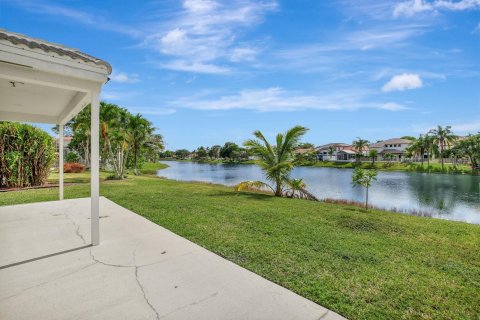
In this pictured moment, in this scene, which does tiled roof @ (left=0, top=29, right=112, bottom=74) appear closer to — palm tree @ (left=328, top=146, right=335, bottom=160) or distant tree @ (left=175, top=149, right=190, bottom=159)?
palm tree @ (left=328, top=146, right=335, bottom=160)

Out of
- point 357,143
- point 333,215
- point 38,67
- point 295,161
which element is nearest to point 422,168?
point 357,143

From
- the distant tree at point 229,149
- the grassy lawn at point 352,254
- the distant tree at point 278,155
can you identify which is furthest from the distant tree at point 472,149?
the distant tree at point 229,149

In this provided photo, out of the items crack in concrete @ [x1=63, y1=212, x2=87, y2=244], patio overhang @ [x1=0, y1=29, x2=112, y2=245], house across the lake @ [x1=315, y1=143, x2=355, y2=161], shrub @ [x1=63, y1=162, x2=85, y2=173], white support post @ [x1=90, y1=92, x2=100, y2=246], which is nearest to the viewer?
patio overhang @ [x1=0, y1=29, x2=112, y2=245]

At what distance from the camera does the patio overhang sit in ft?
12.0

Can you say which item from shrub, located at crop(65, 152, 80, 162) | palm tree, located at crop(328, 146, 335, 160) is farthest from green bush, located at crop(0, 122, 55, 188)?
palm tree, located at crop(328, 146, 335, 160)

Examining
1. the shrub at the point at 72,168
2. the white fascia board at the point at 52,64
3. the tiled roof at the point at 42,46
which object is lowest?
the shrub at the point at 72,168

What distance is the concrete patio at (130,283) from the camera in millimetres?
2631

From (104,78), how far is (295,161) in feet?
29.1

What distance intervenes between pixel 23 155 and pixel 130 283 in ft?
38.6

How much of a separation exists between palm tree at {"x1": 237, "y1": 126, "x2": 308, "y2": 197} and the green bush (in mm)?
9414

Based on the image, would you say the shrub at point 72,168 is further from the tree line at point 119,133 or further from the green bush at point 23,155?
the green bush at point 23,155

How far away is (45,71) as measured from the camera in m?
3.95

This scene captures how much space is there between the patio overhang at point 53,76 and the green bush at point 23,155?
631 centimetres

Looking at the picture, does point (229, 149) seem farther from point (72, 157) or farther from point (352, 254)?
point (352, 254)
